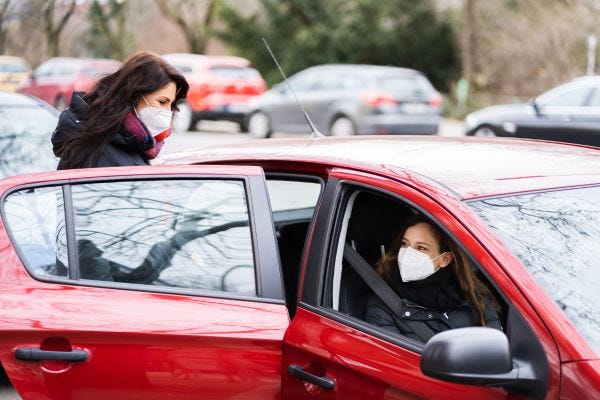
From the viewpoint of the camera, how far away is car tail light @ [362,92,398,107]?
18.5m

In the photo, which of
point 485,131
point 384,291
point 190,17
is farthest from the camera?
point 190,17

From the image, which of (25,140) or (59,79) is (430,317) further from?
(59,79)

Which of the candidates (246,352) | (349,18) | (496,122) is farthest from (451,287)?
(349,18)

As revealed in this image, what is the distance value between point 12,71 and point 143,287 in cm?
2612

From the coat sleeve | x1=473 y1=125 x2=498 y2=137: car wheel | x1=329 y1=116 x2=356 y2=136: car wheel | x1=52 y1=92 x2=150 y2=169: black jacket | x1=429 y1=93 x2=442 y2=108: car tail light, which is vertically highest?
x1=52 y1=92 x2=150 y2=169: black jacket

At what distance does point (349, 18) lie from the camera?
3350 centimetres

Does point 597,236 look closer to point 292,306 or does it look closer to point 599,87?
point 292,306

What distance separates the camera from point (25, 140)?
6.45m

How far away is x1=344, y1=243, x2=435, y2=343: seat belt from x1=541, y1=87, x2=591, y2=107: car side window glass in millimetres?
11015

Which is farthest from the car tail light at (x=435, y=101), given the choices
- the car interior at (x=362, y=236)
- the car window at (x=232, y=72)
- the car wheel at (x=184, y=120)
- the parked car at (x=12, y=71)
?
the car interior at (x=362, y=236)

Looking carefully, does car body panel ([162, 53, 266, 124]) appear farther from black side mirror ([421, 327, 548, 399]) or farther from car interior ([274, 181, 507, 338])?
black side mirror ([421, 327, 548, 399])

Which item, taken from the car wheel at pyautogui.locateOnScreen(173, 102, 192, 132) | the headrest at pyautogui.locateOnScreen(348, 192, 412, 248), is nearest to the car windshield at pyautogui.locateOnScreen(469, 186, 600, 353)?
the headrest at pyautogui.locateOnScreen(348, 192, 412, 248)

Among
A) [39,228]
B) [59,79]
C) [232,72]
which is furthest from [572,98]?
[59,79]

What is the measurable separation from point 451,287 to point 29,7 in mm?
18496
